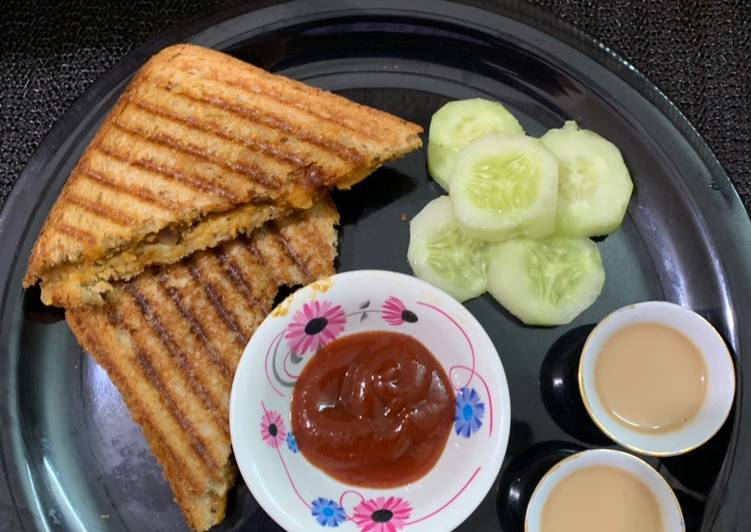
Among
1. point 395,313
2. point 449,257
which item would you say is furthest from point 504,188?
point 395,313

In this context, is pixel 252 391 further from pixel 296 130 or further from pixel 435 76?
pixel 435 76

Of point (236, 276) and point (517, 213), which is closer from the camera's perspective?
point (517, 213)

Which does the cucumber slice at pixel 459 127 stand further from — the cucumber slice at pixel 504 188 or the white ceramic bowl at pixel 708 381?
the white ceramic bowl at pixel 708 381

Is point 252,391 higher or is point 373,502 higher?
point 252,391

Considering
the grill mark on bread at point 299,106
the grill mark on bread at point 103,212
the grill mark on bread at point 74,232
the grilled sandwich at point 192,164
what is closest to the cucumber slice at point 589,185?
the grilled sandwich at point 192,164

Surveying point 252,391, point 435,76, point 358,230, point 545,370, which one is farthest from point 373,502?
point 435,76

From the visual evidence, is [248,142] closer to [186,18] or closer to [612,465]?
[186,18]

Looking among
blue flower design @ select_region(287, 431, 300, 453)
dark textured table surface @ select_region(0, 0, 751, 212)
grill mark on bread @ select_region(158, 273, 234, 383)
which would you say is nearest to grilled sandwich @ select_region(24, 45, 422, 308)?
grill mark on bread @ select_region(158, 273, 234, 383)
